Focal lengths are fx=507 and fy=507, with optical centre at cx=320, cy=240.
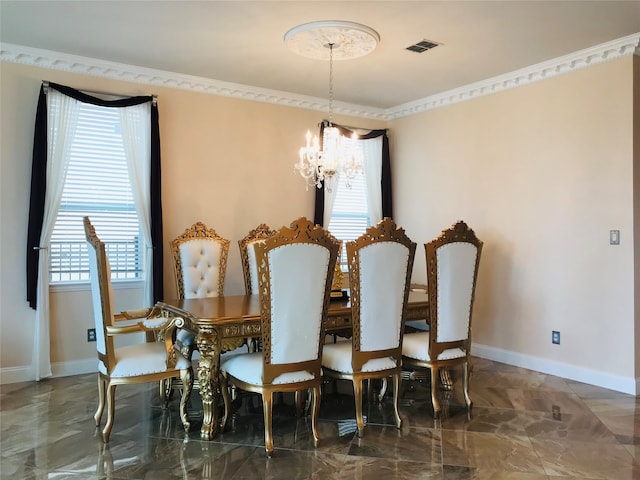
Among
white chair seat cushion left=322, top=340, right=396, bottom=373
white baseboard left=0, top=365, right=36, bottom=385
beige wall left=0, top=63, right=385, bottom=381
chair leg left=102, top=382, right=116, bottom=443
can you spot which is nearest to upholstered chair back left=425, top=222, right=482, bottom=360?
white chair seat cushion left=322, top=340, right=396, bottom=373

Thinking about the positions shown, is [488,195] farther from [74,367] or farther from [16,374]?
[16,374]

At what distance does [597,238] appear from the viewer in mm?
4242

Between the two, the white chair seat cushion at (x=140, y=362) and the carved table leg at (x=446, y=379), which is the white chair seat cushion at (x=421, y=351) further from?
the white chair seat cushion at (x=140, y=362)

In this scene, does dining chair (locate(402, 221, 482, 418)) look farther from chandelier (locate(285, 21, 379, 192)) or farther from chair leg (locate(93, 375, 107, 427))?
chair leg (locate(93, 375, 107, 427))

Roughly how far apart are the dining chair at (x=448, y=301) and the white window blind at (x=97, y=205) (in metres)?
2.80

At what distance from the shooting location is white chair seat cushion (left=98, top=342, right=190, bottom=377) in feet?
9.82

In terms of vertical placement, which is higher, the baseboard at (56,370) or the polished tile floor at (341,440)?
the baseboard at (56,370)

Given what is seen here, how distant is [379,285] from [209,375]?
3.81 feet

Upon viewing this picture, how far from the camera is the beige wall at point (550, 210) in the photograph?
13.5 ft

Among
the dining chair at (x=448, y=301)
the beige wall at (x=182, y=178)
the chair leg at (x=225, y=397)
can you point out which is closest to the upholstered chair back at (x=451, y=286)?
the dining chair at (x=448, y=301)

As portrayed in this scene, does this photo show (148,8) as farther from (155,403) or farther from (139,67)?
(155,403)

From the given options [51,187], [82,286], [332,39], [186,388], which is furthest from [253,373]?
[51,187]

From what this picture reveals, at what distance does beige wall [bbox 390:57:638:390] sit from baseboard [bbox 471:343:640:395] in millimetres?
10

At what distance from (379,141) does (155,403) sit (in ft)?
13.1
